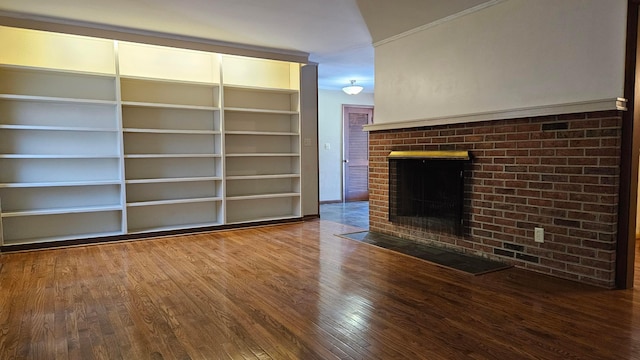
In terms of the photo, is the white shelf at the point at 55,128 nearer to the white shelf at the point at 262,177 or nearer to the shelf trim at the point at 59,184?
the shelf trim at the point at 59,184

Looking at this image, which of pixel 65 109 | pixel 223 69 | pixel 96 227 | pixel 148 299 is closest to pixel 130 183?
pixel 96 227

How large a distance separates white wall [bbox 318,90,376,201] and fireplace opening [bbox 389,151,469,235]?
3465 mm

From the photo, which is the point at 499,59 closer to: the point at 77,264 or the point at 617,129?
the point at 617,129

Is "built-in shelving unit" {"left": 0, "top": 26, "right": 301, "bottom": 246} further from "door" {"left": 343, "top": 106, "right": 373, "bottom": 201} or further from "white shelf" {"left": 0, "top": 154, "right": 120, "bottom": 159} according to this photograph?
"door" {"left": 343, "top": 106, "right": 373, "bottom": 201}

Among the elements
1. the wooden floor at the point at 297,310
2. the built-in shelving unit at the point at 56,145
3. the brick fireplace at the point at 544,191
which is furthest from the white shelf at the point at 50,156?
the brick fireplace at the point at 544,191

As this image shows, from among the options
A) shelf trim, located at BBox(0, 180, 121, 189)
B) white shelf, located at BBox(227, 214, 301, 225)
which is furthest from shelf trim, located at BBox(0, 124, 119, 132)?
white shelf, located at BBox(227, 214, 301, 225)

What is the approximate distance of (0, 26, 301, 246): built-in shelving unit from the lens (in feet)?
13.6

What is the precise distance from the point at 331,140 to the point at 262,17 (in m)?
4.14

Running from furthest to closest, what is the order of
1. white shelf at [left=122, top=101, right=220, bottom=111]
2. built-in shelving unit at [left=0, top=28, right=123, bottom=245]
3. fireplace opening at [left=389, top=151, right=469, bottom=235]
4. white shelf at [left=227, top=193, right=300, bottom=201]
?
1. white shelf at [left=227, top=193, right=300, bottom=201]
2. white shelf at [left=122, top=101, right=220, bottom=111]
3. built-in shelving unit at [left=0, top=28, right=123, bottom=245]
4. fireplace opening at [left=389, top=151, right=469, bottom=235]

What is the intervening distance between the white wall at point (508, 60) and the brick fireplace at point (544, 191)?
7.9 inches

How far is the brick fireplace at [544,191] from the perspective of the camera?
2.80 meters

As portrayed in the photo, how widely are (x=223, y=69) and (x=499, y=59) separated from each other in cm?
331

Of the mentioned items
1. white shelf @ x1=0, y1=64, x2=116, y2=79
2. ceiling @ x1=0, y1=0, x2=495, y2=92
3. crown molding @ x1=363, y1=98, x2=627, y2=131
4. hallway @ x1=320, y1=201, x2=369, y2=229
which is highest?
ceiling @ x1=0, y1=0, x2=495, y2=92

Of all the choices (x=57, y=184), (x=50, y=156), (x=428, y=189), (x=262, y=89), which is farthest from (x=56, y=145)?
(x=428, y=189)
